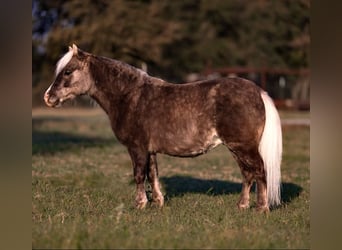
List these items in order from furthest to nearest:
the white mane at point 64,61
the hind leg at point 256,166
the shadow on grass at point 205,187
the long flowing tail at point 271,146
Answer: the shadow on grass at point 205,187, the white mane at point 64,61, the hind leg at point 256,166, the long flowing tail at point 271,146

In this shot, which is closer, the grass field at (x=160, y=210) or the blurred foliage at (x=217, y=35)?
the grass field at (x=160, y=210)

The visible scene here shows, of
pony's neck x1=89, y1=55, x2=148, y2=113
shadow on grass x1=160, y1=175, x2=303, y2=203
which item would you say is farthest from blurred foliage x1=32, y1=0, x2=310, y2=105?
pony's neck x1=89, y1=55, x2=148, y2=113

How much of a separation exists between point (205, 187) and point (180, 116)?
329cm

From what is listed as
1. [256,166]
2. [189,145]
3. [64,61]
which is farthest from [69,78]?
[256,166]

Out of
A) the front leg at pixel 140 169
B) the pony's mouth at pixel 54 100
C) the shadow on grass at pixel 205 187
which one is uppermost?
the pony's mouth at pixel 54 100

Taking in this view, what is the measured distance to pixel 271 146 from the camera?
22.4 feet

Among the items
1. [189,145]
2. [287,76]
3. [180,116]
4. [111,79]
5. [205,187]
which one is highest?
[111,79]

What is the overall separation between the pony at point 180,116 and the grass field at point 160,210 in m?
0.57

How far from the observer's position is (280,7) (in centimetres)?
4341

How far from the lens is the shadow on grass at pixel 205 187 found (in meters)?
9.08

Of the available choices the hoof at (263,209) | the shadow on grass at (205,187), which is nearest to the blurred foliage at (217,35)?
the shadow on grass at (205,187)

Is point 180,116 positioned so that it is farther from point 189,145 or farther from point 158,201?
point 158,201

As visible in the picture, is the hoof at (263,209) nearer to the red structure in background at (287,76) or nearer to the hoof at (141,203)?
the hoof at (141,203)
